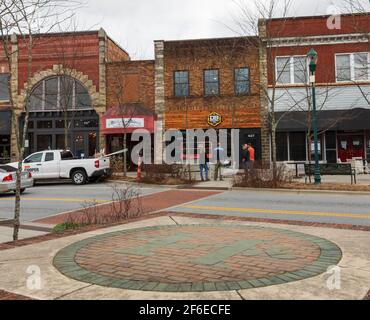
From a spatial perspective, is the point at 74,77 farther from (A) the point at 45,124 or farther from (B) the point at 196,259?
(B) the point at 196,259

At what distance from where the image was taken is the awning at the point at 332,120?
2562 cm

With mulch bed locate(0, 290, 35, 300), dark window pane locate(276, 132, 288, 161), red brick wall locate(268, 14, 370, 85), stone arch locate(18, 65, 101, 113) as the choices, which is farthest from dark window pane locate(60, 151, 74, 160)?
mulch bed locate(0, 290, 35, 300)

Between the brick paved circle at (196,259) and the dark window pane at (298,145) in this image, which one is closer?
the brick paved circle at (196,259)

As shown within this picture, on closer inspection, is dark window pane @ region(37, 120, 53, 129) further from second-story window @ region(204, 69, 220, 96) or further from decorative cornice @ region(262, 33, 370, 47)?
decorative cornice @ region(262, 33, 370, 47)

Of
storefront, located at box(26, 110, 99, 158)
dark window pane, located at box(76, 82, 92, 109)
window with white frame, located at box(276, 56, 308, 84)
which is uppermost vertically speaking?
window with white frame, located at box(276, 56, 308, 84)

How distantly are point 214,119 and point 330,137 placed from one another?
7876 millimetres

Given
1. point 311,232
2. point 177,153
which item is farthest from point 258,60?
point 311,232

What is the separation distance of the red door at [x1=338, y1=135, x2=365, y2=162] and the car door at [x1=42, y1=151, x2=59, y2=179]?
18189mm

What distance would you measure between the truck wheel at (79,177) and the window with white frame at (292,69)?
1440cm

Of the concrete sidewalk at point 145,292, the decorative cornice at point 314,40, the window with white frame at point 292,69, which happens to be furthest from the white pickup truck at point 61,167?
the concrete sidewalk at point 145,292

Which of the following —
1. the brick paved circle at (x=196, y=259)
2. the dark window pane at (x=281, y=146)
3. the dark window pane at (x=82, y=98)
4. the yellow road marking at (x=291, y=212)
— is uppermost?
the dark window pane at (x=82, y=98)

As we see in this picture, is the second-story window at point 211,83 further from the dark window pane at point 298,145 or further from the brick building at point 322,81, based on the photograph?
the dark window pane at point 298,145

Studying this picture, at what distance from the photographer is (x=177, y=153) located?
94.7 ft

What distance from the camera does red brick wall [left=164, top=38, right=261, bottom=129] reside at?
2806cm
